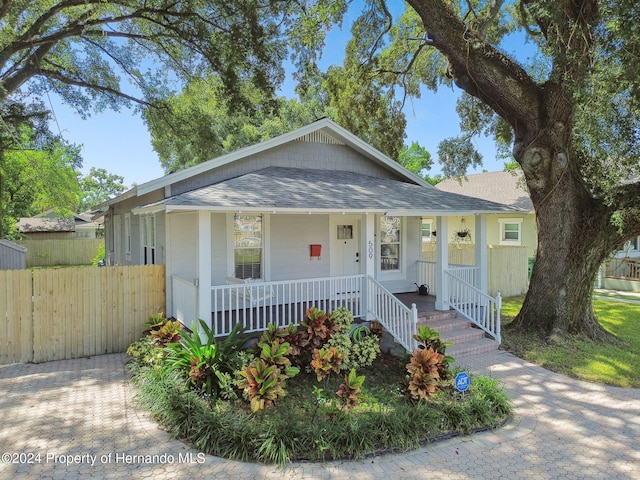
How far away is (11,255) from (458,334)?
13.9m

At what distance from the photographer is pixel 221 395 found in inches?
219

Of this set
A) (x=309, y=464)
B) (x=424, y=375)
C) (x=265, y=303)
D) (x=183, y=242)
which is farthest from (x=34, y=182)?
(x=424, y=375)

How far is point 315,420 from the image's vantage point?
4.91 m

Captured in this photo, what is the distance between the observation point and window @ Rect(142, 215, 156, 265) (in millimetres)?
10336

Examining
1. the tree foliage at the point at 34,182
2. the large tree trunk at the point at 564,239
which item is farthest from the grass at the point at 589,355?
the tree foliage at the point at 34,182

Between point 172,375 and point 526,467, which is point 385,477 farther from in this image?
point 172,375

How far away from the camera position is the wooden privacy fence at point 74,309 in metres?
7.36

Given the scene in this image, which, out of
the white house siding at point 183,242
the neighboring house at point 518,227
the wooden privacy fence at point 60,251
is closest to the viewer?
the white house siding at point 183,242

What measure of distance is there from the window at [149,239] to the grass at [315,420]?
16.3 feet

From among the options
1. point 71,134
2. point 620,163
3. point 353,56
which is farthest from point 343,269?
point 71,134

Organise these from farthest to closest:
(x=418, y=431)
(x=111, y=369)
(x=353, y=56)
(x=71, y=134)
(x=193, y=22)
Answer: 1. (x=71, y=134)
2. (x=353, y=56)
3. (x=193, y=22)
4. (x=111, y=369)
5. (x=418, y=431)

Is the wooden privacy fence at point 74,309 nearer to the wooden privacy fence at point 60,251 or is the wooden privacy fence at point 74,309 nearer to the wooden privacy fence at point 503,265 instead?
the wooden privacy fence at point 503,265

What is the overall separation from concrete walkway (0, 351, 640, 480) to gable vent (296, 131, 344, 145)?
728 cm

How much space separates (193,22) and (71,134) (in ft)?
25.6
